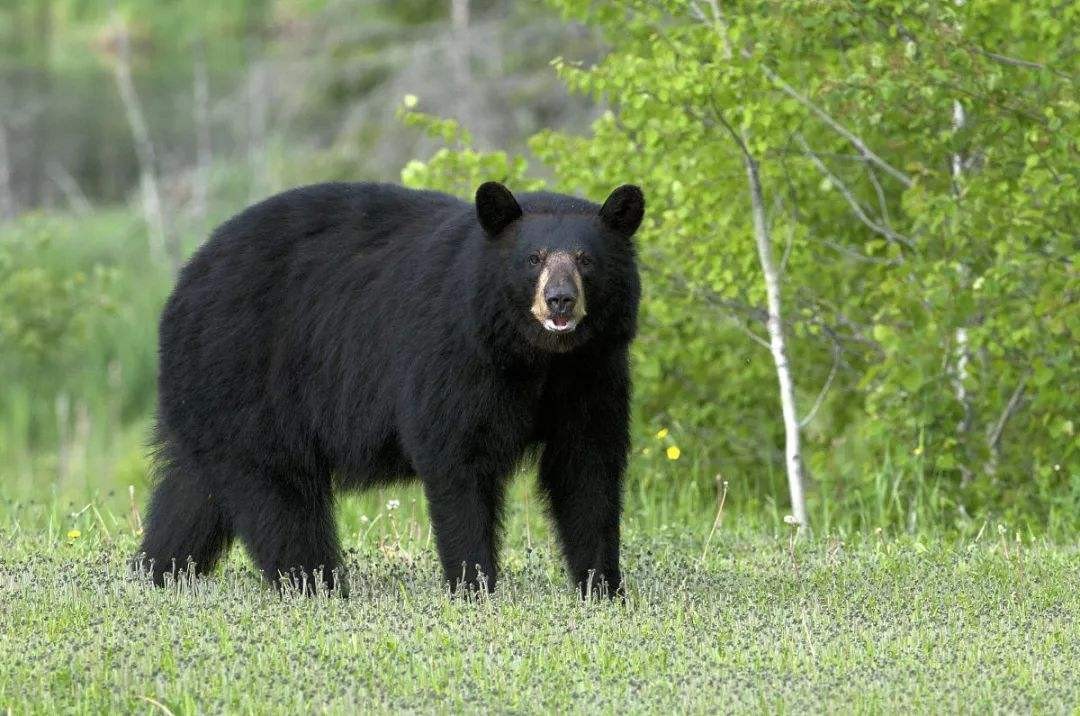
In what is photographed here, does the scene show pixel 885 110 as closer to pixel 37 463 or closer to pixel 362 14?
pixel 37 463

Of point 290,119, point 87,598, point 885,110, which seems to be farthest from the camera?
point 290,119

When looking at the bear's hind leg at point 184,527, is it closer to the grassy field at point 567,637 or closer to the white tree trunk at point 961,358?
the grassy field at point 567,637

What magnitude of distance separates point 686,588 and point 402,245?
161cm

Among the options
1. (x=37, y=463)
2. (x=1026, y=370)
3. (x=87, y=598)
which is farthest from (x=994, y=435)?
(x=37, y=463)

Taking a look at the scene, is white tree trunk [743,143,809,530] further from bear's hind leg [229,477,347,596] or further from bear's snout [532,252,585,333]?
bear's snout [532,252,585,333]

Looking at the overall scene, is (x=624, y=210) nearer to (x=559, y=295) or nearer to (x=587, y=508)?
(x=559, y=295)

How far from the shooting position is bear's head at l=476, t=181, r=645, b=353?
5875 mm

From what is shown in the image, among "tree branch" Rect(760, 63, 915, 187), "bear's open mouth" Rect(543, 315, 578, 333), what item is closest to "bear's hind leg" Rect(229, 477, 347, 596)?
"bear's open mouth" Rect(543, 315, 578, 333)

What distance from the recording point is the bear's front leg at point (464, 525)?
6.15 meters

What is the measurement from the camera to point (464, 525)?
20.2 ft

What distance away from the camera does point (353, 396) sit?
6582 mm

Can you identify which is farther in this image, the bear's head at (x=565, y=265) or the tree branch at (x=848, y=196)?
the tree branch at (x=848, y=196)

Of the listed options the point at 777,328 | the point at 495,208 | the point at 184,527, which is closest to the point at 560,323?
the point at 495,208

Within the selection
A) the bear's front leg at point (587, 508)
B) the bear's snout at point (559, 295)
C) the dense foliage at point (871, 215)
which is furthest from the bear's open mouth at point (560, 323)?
the dense foliage at point (871, 215)
